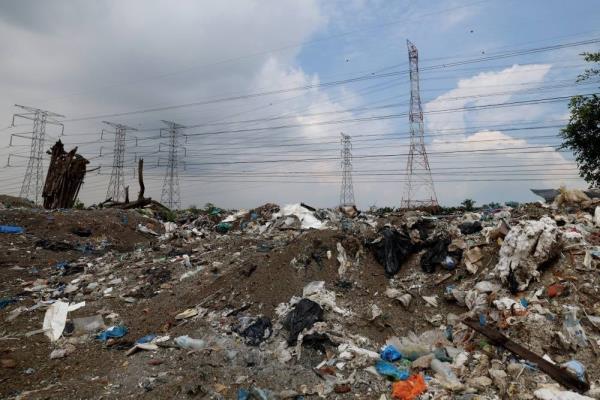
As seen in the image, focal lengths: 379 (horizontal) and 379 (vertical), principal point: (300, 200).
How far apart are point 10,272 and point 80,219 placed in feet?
14.4

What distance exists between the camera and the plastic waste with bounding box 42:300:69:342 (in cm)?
614

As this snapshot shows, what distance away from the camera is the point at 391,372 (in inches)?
179

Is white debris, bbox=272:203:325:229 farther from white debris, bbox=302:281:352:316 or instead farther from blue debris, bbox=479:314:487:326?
blue debris, bbox=479:314:487:326

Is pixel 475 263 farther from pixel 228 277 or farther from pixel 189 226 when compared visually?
pixel 189 226

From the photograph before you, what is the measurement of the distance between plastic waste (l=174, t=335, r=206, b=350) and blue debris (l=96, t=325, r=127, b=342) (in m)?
1.19

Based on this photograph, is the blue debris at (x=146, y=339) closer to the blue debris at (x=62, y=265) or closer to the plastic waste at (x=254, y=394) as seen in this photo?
the plastic waste at (x=254, y=394)

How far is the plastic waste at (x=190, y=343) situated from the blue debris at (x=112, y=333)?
1191mm

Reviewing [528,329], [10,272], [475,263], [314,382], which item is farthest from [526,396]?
[10,272]

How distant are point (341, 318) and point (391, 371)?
1302 millimetres

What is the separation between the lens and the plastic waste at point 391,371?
4500 millimetres

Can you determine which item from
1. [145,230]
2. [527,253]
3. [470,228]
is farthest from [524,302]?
[145,230]

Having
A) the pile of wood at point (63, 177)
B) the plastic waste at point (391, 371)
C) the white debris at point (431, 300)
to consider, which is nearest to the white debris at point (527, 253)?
the white debris at point (431, 300)

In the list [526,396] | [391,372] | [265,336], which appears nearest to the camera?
[526,396]

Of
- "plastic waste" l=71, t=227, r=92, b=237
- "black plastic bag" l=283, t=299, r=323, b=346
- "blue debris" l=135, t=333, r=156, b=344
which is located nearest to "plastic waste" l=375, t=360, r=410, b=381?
"black plastic bag" l=283, t=299, r=323, b=346
